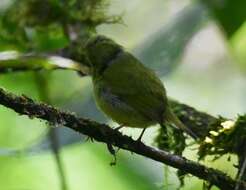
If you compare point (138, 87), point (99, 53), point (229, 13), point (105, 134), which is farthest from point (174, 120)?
point (229, 13)

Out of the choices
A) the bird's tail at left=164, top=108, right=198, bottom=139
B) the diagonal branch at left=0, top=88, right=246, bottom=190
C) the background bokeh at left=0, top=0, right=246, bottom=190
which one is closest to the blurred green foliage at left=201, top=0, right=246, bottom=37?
the background bokeh at left=0, top=0, right=246, bottom=190

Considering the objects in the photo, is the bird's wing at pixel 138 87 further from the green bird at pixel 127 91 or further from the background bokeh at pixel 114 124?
Answer: the background bokeh at pixel 114 124

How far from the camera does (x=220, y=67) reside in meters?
5.66

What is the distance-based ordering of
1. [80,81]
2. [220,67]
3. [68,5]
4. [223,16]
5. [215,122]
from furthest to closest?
[220,67]
[80,81]
[68,5]
[223,16]
[215,122]

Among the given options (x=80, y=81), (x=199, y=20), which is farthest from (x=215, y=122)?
(x=80, y=81)

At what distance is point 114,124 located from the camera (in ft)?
Answer: 12.0

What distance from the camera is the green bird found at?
2.89m

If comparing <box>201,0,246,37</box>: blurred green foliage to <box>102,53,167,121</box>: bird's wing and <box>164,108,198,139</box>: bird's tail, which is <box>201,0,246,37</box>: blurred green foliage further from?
<box>164,108,198,139</box>: bird's tail

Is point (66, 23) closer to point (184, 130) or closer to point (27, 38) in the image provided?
point (27, 38)

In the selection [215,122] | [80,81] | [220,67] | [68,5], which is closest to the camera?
[215,122]

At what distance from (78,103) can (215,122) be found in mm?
752

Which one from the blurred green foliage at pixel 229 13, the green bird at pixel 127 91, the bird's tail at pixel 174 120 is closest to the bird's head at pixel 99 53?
the green bird at pixel 127 91

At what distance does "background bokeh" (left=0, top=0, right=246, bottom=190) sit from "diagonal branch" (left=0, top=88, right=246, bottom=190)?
0.49 m

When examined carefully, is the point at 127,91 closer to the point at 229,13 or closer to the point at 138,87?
the point at 138,87
